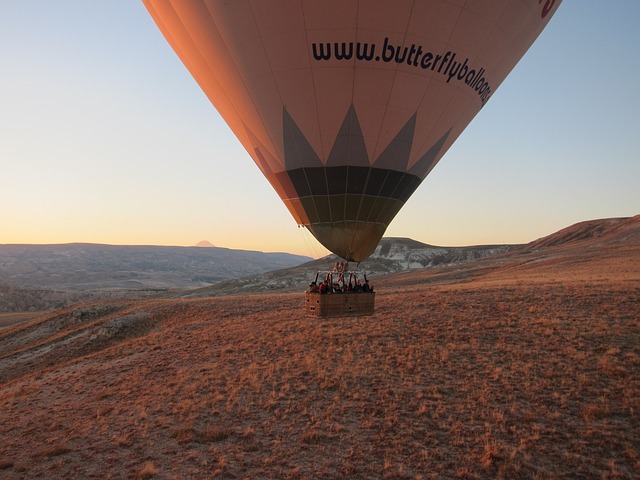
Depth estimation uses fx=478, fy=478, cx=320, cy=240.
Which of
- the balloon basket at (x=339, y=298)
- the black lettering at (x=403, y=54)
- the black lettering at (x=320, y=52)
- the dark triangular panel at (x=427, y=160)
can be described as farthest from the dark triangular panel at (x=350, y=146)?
the balloon basket at (x=339, y=298)

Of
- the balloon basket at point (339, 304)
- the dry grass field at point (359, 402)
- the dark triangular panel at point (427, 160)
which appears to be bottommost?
the dry grass field at point (359, 402)

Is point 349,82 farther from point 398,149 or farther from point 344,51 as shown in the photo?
point 398,149

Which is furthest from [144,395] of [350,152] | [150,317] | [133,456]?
[150,317]

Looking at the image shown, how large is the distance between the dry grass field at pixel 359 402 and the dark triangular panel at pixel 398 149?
5.77m

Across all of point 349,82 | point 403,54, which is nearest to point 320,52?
point 349,82

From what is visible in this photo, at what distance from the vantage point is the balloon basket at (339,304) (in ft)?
43.3

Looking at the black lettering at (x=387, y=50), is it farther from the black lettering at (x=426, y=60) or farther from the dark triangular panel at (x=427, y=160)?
the dark triangular panel at (x=427, y=160)

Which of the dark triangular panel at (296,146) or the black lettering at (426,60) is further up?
the black lettering at (426,60)

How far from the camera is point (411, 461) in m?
8.45

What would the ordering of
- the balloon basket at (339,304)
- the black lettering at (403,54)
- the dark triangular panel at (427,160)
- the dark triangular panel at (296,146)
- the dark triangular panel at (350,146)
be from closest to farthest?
the black lettering at (403,54)
the balloon basket at (339,304)
the dark triangular panel at (350,146)
the dark triangular panel at (296,146)
the dark triangular panel at (427,160)

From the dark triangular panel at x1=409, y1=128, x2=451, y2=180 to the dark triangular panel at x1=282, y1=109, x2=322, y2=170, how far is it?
10.3 feet

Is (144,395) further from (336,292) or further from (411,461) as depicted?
(411,461)

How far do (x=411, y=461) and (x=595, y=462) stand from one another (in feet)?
10.1

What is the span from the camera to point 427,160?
15109 millimetres
